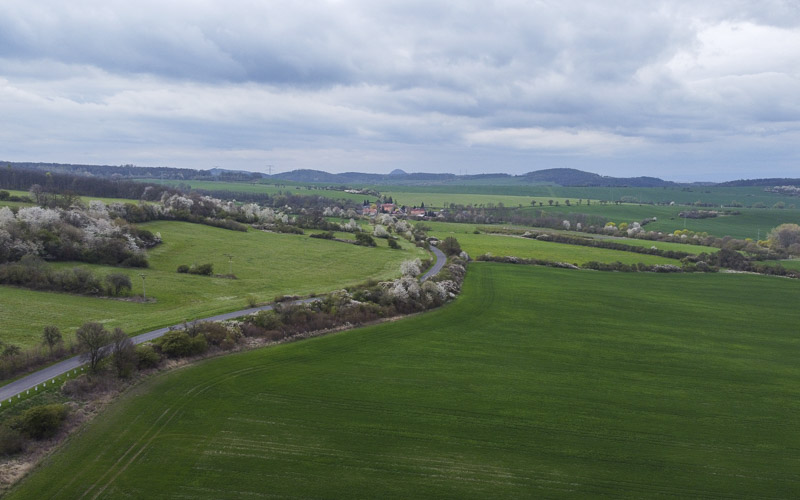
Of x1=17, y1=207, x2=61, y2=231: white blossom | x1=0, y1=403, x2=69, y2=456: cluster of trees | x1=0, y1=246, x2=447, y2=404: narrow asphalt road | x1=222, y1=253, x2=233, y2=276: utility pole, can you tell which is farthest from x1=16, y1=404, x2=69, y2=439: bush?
x1=17, y1=207, x2=61, y2=231: white blossom

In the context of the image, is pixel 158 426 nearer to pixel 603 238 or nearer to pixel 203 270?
pixel 203 270

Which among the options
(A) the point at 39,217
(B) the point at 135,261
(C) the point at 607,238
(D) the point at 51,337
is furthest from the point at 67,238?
(C) the point at 607,238

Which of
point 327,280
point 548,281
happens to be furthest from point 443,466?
point 548,281

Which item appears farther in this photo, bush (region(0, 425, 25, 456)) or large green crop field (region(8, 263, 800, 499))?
bush (region(0, 425, 25, 456))

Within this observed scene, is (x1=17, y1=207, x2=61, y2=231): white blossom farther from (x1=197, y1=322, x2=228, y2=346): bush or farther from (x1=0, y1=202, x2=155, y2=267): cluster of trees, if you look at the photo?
(x1=197, y1=322, x2=228, y2=346): bush

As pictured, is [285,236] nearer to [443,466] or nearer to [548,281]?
[548,281]

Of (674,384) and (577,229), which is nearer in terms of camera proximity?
(674,384)
